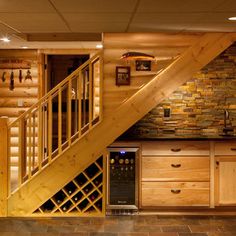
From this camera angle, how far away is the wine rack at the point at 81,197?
194 inches

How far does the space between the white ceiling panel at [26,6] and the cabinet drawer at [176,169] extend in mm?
2288

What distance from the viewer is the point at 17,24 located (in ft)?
14.0

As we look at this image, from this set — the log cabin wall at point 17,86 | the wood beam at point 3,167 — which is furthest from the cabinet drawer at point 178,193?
the log cabin wall at point 17,86

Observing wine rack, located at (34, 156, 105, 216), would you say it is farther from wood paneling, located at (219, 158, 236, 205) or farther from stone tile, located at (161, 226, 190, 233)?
wood paneling, located at (219, 158, 236, 205)

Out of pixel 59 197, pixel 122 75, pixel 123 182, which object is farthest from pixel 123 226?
pixel 122 75

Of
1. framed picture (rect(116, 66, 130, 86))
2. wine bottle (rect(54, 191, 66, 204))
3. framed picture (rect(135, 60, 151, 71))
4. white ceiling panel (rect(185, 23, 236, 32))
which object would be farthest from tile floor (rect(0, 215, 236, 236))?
white ceiling panel (rect(185, 23, 236, 32))

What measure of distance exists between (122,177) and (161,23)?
1859 millimetres

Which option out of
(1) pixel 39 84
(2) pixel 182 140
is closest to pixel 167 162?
(2) pixel 182 140

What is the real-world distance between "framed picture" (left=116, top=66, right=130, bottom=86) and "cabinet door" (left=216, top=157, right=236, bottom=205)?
1.47 m

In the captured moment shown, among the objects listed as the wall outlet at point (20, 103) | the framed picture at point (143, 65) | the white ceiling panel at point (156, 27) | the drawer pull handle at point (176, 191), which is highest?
the white ceiling panel at point (156, 27)

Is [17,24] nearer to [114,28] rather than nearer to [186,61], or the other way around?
[114,28]

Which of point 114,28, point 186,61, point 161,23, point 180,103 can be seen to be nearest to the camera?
point 161,23

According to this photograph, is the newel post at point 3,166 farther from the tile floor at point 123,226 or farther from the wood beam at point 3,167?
the tile floor at point 123,226

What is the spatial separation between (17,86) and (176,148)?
3.67 meters
